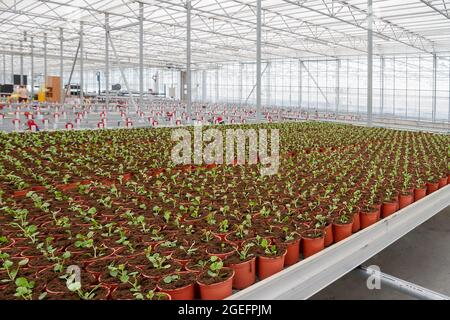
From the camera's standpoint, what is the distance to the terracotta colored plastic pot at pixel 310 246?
258 centimetres

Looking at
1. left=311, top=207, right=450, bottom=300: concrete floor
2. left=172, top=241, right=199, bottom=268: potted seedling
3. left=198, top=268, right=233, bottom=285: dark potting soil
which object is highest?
left=172, top=241, right=199, bottom=268: potted seedling

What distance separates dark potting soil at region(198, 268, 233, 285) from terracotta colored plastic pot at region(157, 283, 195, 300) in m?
0.06

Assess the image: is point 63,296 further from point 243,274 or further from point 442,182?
point 442,182

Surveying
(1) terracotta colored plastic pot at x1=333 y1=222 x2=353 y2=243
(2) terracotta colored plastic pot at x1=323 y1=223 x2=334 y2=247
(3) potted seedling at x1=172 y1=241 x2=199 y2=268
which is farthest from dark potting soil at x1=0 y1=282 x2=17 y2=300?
(1) terracotta colored plastic pot at x1=333 y1=222 x2=353 y2=243

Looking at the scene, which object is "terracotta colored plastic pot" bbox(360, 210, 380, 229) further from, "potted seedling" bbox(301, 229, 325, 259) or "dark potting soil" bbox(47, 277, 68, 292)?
"dark potting soil" bbox(47, 277, 68, 292)

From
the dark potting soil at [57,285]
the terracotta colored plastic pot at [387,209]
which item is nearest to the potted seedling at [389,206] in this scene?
the terracotta colored plastic pot at [387,209]

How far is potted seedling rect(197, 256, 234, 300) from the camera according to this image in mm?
1958

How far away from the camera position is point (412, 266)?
424cm

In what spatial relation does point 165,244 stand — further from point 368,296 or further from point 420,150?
point 420,150

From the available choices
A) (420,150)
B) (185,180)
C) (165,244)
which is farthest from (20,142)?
(420,150)

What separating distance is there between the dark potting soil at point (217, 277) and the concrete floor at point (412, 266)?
1.78 metres

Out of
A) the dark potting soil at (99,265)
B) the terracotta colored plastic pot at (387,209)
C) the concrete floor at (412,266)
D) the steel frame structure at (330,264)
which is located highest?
the terracotta colored plastic pot at (387,209)

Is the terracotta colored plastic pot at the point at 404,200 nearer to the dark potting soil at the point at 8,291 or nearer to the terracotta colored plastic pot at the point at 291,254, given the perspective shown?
the terracotta colored plastic pot at the point at 291,254

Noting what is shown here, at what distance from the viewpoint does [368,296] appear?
11.7 ft
